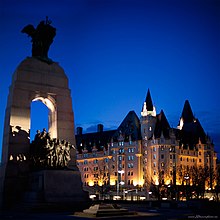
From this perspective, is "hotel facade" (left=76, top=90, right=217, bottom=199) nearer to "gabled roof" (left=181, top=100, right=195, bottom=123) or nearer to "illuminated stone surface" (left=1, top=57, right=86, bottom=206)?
"gabled roof" (left=181, top=100, right=195, bottom=123)

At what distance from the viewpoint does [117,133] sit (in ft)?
368

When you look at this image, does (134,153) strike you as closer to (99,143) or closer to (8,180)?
(99,143)

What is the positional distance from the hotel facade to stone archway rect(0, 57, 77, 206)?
61168 mm

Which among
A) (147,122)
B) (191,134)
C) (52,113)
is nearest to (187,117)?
(191,134)

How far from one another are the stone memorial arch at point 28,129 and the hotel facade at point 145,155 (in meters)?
61.3

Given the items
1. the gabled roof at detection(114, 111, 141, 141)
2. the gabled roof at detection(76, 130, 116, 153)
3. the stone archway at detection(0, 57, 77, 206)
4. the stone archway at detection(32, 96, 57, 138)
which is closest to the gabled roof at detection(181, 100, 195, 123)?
the gabled roof at detection(114, 111, 141, 141)

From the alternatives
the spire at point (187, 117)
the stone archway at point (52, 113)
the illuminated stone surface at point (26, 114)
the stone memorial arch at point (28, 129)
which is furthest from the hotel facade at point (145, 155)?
the stone memorial arch at point (28, 129)

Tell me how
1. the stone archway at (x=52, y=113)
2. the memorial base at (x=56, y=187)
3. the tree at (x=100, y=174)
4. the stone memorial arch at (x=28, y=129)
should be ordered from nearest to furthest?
the memorial base at (x=56, y=187), the stone memorial arch at (x=28, y=129), the stone archway at (x=52, y=113), the tree at (x=100, y=174)

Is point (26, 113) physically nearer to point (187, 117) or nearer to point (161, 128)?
point (161, 128)

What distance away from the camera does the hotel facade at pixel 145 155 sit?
328 ft

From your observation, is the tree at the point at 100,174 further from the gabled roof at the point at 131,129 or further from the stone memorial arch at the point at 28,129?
the stone memorial arch at the point at 28,129

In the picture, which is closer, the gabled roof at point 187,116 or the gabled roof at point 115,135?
the gabled roof at point 115,135

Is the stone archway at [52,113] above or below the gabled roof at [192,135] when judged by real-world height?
below

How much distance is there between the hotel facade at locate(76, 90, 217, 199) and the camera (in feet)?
328
